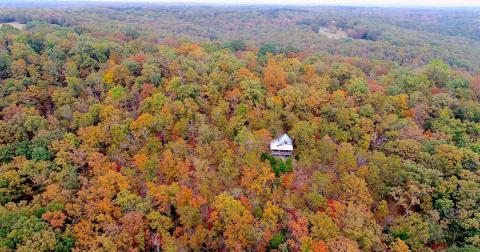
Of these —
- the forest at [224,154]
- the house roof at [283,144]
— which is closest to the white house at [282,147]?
the house roof at [283,144]

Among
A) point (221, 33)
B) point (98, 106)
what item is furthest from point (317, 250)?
point (221, 33)

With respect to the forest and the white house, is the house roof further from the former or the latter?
the forest

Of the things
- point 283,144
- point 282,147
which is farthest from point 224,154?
point 283,144

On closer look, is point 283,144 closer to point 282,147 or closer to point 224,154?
point 282,147

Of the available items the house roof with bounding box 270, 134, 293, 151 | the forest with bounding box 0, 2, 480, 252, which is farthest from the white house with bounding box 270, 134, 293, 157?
the forest with bounding box 0, 2, 480, 252

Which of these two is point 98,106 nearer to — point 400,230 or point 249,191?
point 249,191

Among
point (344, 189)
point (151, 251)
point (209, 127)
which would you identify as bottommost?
point (151, 251)

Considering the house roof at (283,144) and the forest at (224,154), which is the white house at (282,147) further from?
the forest at (224,154)
